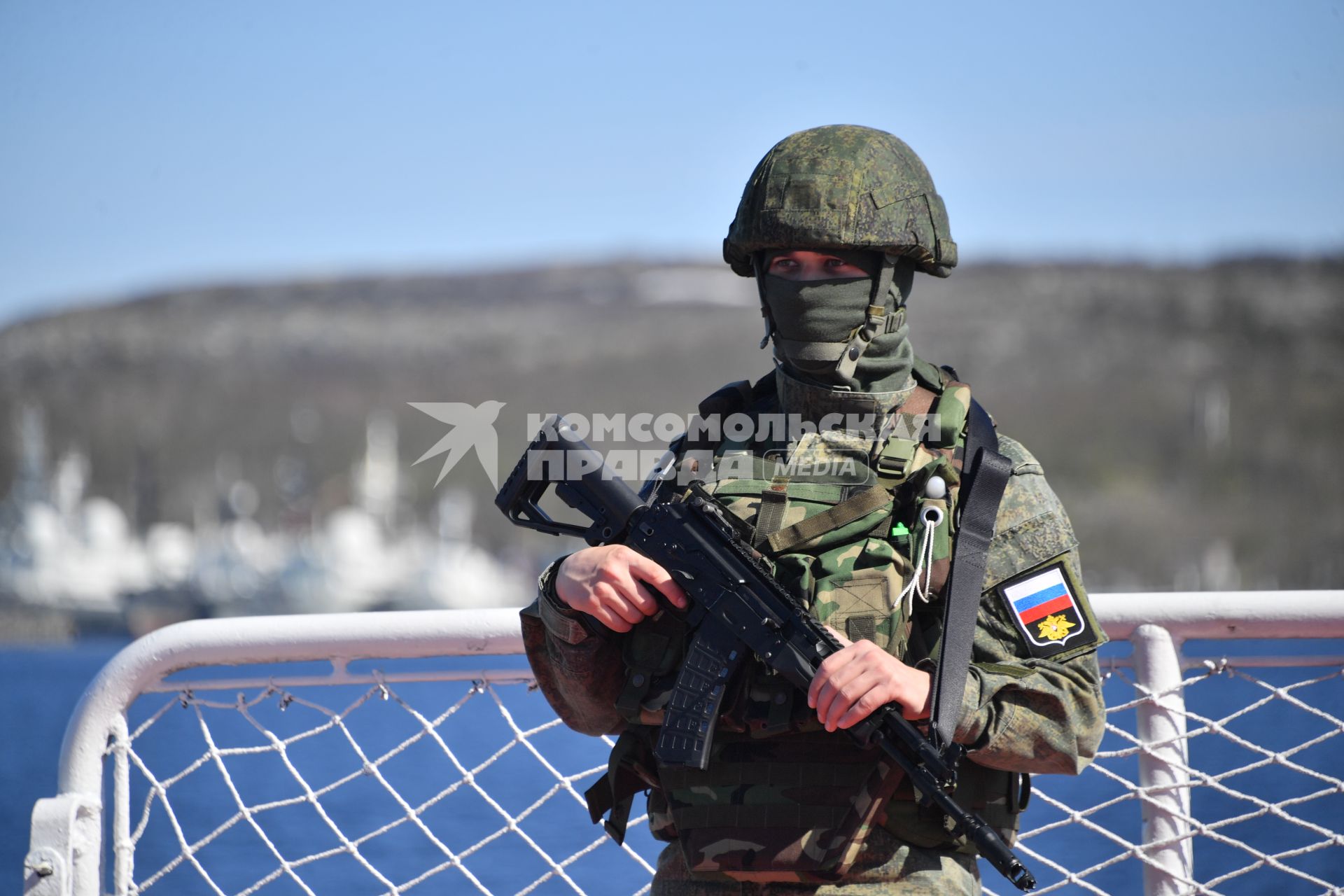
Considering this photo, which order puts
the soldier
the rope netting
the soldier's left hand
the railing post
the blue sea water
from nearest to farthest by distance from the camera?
the soldier's left hand < the soldier < the railing post < the rope netting < the blue sea water

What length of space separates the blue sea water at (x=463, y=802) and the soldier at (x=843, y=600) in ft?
3.40

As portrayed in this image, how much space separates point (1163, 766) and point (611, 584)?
5.51 ft

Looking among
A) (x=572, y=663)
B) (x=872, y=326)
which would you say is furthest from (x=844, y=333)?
(x=572, y=663)

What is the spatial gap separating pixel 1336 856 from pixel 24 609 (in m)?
116

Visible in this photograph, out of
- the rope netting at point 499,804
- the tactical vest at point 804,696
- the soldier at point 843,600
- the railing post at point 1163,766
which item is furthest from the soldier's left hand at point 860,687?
the railing post at point 1163,766

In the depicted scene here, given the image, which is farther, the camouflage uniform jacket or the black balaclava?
the black balaclava

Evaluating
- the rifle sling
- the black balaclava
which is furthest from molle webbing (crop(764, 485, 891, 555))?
the black balaclava

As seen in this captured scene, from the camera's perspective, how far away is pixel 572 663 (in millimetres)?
2693

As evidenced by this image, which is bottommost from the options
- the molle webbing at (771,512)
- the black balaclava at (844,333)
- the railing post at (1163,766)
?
the railing post at (1163,766)

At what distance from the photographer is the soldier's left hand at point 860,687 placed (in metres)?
2.31

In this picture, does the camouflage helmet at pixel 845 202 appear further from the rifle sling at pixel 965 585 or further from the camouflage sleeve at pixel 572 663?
the camouflage sleeve at pixel 572 663

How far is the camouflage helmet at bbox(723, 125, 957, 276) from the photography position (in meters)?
2.68

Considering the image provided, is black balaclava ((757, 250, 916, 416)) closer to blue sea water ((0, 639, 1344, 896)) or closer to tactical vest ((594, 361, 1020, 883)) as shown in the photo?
tactical vest ((594, 361, 1020, 883))

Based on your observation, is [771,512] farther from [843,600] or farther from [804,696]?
[804,696]
